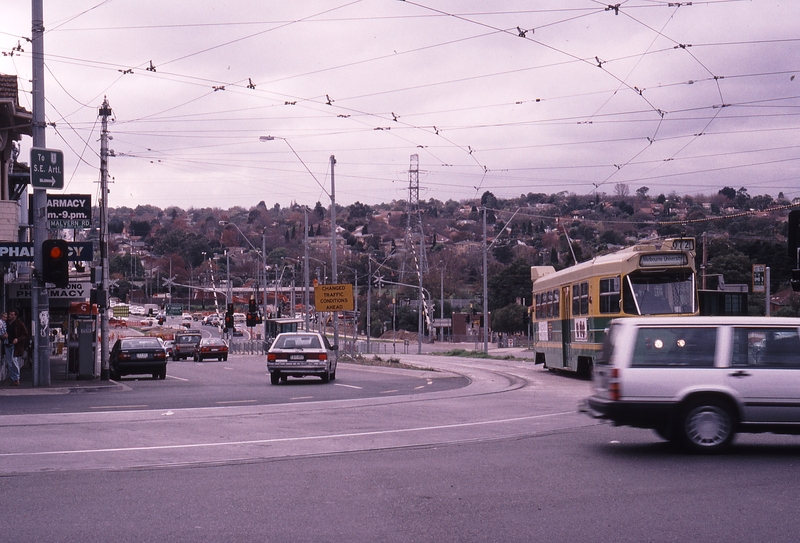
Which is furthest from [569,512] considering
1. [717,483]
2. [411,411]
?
[411,411]

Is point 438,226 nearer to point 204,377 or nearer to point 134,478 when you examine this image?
point 204,377

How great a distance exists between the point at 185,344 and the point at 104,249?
28.0 metres

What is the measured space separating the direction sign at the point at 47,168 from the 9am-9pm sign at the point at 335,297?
19.8 m

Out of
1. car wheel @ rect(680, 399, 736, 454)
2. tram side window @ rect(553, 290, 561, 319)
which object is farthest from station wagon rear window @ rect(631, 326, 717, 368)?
tram side window @ rect(553, 290, 561, 319)

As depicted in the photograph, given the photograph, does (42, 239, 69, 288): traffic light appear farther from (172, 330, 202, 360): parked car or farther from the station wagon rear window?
(172, 330, 202, 360): parked car

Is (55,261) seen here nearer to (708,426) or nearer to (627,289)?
(627,289)

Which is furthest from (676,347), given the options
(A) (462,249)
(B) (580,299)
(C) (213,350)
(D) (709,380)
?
(A) (462,249)

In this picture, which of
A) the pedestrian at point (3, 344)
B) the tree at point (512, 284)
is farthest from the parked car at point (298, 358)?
the tree at point (512, 284)

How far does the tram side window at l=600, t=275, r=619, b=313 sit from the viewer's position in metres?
23.8

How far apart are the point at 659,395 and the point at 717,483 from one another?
1940 millimetres

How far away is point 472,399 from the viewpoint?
20.5 m

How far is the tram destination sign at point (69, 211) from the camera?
87.4 feet

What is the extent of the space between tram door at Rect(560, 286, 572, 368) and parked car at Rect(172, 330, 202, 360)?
3283cm

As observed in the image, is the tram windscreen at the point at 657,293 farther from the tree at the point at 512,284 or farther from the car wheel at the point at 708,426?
the tree at the point at 512,284
